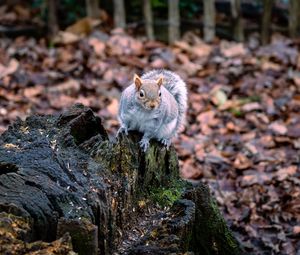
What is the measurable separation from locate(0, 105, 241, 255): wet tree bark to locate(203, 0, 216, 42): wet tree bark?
4692 mm

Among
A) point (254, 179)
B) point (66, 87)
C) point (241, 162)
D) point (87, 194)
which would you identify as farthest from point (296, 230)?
point (66, 87)

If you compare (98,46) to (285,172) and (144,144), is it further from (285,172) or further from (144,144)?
(144,144)

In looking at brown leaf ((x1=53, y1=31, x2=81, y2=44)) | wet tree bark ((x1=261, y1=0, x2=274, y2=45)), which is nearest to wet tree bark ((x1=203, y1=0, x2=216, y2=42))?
wet tree bark ((x1=261, y1=0, x2=274, y2=45))

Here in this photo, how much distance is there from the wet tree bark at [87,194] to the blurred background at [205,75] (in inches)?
41.7

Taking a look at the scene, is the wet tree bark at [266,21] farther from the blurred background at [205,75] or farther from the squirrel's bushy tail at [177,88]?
the squirrel's bushy tail at [177,88]

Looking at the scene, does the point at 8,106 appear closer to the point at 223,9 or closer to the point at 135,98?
the point at 135,98

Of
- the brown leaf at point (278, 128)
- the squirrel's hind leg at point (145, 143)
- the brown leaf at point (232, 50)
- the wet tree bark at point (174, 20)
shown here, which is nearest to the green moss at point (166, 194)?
the squirrel's hind leg at point (145, 143)

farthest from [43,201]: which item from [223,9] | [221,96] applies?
[223,9]

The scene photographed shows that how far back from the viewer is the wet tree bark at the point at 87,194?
2.28 metres

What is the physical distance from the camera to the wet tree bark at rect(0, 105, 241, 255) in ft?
7.48

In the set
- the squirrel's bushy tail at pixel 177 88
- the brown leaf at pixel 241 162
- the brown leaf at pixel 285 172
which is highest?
the squirrel's bushy tail at pixel 177 88

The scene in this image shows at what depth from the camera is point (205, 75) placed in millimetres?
7281

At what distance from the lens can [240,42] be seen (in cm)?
827

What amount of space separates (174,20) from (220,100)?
181cm
